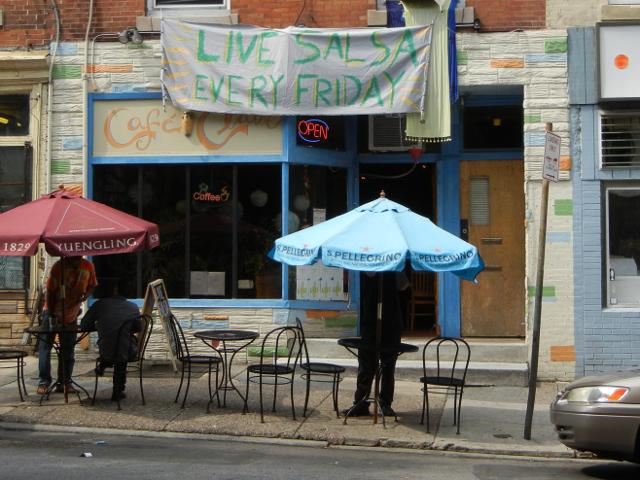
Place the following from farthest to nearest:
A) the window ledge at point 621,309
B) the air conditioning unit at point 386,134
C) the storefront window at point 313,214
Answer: the air conditioning unit at point 386,134, the storefront window at point 313,214, the window ledge at point 621,309

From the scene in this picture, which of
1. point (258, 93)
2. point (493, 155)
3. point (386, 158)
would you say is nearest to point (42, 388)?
point (258, 93)

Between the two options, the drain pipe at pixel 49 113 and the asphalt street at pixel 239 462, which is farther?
the drain pipe at pixel 49 113

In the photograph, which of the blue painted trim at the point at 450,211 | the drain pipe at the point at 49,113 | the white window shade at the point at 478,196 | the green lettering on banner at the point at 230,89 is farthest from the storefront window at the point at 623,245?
the drain pipe at the point at 49,113

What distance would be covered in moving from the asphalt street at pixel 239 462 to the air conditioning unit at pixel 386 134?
5932mm

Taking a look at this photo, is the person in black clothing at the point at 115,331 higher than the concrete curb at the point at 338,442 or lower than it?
higher

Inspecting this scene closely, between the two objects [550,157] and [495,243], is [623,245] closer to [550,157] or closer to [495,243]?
[495,243]

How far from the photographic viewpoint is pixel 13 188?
1266 centimetres

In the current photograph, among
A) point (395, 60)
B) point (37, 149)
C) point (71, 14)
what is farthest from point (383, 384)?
point (71, 14)

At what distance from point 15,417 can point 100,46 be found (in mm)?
5659

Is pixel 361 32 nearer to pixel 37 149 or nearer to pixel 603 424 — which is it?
pixel 37 149

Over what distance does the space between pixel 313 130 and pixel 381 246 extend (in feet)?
15.0

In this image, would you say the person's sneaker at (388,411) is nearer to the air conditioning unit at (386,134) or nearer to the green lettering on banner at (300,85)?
the green lettering on banner at (300,85)

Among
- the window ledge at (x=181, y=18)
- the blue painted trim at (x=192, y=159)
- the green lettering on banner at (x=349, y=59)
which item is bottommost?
the blue painted trim at (x=192, y=159)

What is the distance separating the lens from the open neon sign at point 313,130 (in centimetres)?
1241
